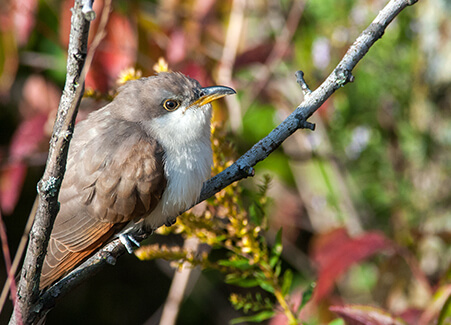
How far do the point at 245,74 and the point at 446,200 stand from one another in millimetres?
1831

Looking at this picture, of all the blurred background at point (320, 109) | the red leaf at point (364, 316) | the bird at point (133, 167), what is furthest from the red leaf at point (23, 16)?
the red leaf at point (364, 316)

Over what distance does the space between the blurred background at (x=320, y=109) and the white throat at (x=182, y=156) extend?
1.09 feet

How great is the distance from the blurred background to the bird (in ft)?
0.65

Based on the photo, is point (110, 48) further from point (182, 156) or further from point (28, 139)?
point (182, 156)

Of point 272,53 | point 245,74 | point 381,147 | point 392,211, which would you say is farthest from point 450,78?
point 245,74

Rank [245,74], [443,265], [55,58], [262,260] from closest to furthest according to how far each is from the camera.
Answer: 1. [262,260]
2. [443,265]
3. [55,58]
4. [245,74]

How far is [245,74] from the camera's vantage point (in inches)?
176

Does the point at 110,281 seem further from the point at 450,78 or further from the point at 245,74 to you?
the point at 450,78

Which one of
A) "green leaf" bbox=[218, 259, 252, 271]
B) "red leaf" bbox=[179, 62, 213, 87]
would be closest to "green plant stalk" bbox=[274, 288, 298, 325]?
"green leaf" bbox=[218, 259, 252, 271]

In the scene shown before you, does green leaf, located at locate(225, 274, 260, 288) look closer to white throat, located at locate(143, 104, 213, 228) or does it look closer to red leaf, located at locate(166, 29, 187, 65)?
white throat, located at locate(143, 104, 213, 228)

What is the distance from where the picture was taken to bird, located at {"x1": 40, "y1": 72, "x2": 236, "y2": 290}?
249 cm

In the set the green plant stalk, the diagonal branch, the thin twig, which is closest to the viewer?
the thin twig

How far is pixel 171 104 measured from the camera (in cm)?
279

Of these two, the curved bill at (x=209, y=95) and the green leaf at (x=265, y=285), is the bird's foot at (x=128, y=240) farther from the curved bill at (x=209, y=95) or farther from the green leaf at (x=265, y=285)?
the curved bill at (x=209, y=95)
